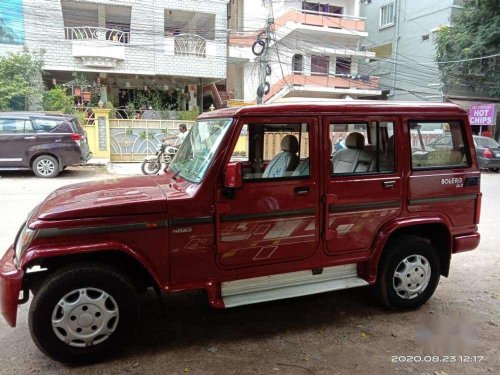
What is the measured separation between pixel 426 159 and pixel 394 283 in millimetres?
Result: 1168

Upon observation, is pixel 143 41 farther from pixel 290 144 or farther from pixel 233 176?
pixel 233 176

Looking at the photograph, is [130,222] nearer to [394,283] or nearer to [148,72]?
[394,283]

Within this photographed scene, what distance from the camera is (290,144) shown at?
12.0 ft

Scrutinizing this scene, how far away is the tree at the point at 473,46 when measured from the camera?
62.9 feet

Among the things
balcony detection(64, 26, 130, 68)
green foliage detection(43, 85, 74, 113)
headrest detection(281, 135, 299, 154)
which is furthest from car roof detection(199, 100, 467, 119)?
balcony detection(64, 26, 130, 68)

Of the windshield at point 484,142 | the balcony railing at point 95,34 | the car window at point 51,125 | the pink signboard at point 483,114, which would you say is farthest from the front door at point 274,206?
the pink signboard at point 483,114

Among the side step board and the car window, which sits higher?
the car window

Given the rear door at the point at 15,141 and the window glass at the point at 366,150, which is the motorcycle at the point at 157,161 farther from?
the window glass at the point at 366,150

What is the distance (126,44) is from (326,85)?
12.1 meters

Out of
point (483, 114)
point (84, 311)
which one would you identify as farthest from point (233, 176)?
point (483, 114)

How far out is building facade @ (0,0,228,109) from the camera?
706 inches

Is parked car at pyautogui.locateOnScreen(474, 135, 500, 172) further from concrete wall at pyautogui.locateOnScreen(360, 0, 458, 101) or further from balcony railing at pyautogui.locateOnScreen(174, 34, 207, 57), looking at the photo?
balcony railing at pyautogui.locateOnScreen(174, 34, 207, 57)

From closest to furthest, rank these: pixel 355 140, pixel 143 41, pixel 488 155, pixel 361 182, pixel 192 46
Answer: pixel 361 182 < pixel 355 140 < pixel 488 155 < pixel 143 41 < pixel 192 46

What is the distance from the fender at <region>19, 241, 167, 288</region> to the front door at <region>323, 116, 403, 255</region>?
4.87 ft
